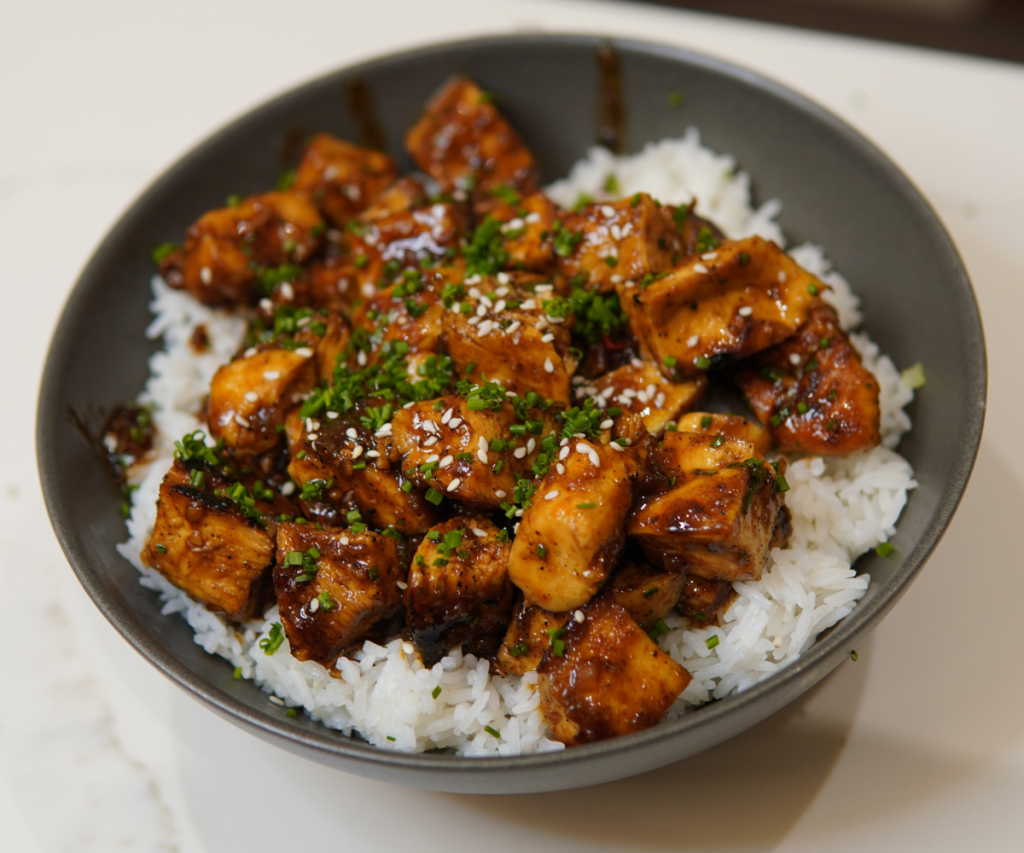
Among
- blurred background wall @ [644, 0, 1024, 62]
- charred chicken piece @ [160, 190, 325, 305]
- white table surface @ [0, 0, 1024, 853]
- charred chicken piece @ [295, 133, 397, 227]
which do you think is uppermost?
blurred background wall @ [644, 0, 1024, 62]

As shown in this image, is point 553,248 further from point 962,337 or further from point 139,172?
point 139,172

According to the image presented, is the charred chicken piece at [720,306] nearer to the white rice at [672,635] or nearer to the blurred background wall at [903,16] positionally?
the white rice at [672,635]

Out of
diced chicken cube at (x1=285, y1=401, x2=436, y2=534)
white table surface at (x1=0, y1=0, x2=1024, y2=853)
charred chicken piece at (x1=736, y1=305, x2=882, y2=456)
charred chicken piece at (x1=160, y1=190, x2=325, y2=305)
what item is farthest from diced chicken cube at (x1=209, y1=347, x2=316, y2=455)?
charred chicken piece at (x1=736, y1=305, x2=882, y2=456)

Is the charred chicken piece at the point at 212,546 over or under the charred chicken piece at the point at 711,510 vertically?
under

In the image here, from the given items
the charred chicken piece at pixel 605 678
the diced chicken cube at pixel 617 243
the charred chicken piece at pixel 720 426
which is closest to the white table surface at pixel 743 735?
the charred chicken piece at pixel 605 678

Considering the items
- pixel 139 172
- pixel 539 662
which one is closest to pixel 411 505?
pixel 539 662

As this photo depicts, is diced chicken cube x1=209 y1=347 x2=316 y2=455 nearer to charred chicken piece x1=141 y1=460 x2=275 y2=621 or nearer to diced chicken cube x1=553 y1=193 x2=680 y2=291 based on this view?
charred chicken piece x1=141 y1=460 x2=275 y2=621

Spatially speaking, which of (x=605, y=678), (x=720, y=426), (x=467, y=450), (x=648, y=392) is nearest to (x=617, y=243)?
(x=648, y=392)
